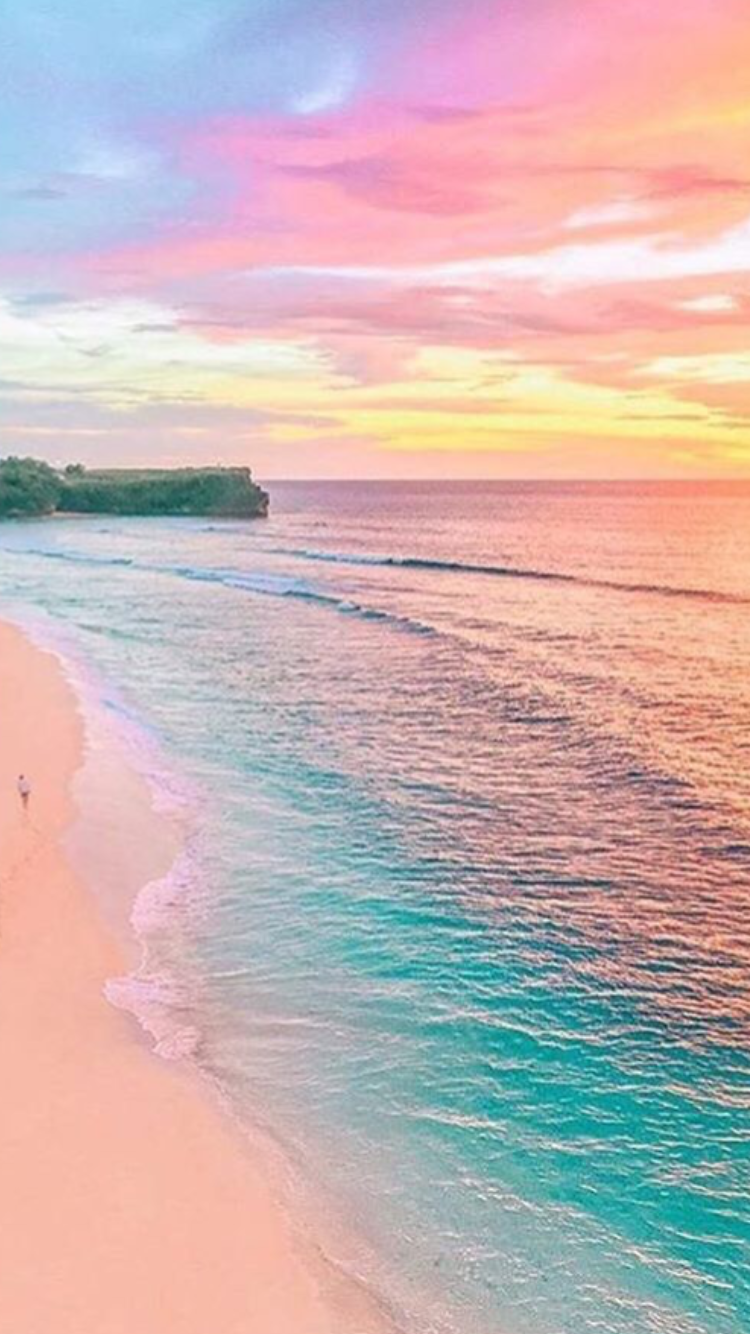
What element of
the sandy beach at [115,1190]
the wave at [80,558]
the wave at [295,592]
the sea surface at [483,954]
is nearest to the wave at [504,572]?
the wave at [295,592]

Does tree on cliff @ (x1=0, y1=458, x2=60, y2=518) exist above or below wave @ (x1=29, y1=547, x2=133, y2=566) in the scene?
above

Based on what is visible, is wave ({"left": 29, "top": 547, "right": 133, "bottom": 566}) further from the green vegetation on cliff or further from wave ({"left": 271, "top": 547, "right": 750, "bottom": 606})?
the green vegetation on cliff

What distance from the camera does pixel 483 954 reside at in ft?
52.2

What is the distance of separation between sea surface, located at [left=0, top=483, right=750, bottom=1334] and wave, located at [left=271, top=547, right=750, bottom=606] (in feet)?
66.7

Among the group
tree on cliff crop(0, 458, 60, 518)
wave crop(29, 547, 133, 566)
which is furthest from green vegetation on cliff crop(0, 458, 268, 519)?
wave crop(29, 547, 133, 566)

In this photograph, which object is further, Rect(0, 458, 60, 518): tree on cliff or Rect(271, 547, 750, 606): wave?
Rect(0, 458, 60, 518): tree on cliff

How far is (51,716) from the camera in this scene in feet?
98.8

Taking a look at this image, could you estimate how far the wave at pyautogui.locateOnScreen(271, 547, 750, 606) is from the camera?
6178 cm

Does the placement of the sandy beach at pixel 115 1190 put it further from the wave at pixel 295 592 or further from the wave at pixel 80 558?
the wave at pixel 80 558

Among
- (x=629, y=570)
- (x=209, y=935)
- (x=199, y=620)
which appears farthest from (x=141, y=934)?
(x=629, y=570)

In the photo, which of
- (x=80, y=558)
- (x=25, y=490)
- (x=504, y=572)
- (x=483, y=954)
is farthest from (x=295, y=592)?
(x=25, y=490)

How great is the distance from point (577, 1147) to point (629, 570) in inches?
2674

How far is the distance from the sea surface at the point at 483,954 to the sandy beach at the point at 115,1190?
0.56 meters

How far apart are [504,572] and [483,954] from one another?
57547 millimetres
